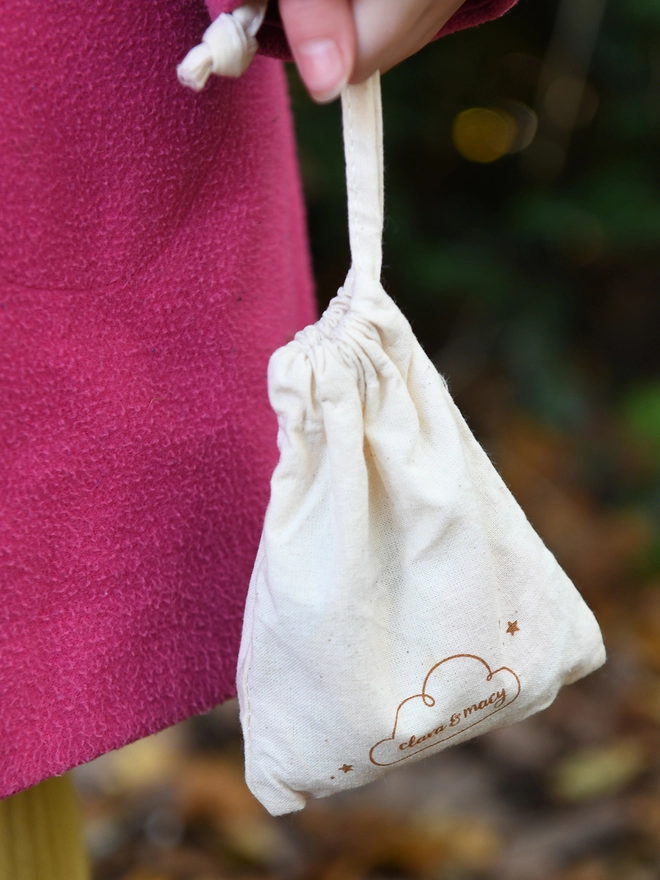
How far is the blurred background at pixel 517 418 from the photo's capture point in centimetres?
108

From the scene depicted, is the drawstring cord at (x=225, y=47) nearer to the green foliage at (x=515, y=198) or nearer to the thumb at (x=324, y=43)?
the thumb at (x=324, y=43)

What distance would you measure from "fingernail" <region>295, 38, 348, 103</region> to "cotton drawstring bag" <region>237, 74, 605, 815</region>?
0.04 metres

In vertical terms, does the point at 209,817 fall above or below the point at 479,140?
below

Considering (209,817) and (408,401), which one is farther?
(209,817)

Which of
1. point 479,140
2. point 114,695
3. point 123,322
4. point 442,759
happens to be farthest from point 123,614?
point 479,140

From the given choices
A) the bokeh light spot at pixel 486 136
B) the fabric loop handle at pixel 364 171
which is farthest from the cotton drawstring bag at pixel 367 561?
the bokeh light spot at pixel 486 136

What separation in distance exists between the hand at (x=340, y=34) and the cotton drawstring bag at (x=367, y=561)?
30mm

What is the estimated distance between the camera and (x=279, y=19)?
1.48 feet

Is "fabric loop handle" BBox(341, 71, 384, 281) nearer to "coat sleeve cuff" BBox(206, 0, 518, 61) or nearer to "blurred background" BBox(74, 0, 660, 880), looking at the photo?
"coat sleeve cuff" BBox(206, 0, 518, 61)

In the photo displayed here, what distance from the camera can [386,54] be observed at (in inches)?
16.7

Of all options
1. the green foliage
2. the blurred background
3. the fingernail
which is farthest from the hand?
the green foliage

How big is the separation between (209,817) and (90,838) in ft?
0.51

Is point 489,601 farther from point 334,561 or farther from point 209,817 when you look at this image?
point 209,817

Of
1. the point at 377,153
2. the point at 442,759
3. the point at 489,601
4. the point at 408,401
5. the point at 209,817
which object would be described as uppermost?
the point at 377,153
